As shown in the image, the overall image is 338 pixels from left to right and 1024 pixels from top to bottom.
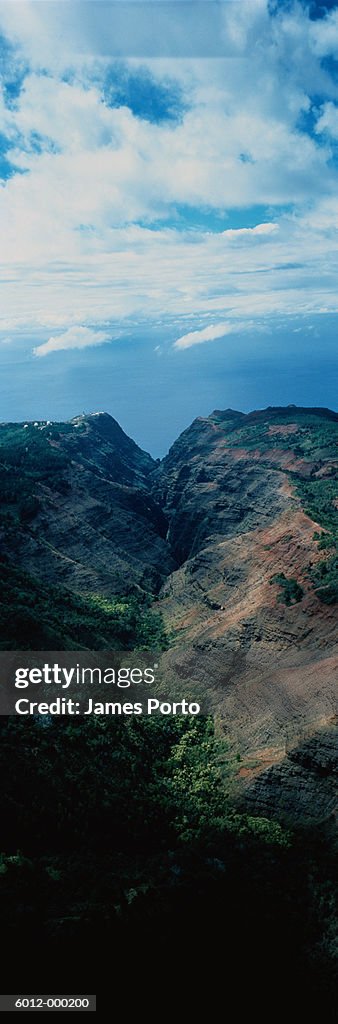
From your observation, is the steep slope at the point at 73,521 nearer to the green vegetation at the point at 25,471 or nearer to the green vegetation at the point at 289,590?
the green vegetation at the point at 25,471

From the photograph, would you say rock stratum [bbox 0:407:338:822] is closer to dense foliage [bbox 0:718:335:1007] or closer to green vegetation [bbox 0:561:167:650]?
green vegetation [bbox 0:561:167:650]

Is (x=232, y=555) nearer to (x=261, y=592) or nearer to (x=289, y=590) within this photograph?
(x=261, y=592)

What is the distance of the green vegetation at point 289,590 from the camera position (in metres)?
44.6

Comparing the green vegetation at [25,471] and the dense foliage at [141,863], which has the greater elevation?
the green vegetation at [25,471]

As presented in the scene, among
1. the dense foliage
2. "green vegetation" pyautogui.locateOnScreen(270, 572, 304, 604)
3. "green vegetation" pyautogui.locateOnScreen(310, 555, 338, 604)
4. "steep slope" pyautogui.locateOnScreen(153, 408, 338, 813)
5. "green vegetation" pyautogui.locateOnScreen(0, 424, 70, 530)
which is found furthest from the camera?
"green vegetation" pyautogui.locateOnScreen(0, 424, 70, 530)

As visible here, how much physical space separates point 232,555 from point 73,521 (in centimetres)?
1909

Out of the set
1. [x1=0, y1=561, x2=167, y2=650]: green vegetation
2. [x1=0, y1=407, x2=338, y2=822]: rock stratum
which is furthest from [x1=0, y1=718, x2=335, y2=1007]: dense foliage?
[x1=0, y1=561, x2=167, y2=650]: green vegetation

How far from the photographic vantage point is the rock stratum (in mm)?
33688

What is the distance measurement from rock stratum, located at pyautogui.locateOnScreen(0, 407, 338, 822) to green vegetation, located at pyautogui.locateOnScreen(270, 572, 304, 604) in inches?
5.9

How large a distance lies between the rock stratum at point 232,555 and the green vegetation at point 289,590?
0.15m

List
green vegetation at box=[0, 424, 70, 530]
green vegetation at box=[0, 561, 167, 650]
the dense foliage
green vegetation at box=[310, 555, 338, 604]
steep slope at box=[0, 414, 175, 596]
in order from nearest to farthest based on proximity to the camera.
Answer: the dense foliage, green vegetation at box=[0, 561, 167, 650], green vegetation at box=[310, 555, 338, 604], steep slope at box=[0, 414, 175, 596], green vegetation at box=[0, 424, 70, 530]

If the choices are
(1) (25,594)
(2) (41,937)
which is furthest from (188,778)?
(1) (25,594)

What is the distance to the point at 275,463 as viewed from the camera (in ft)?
278

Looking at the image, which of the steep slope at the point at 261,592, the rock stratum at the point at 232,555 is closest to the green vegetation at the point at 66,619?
the rock stratum at the point at 232,555
